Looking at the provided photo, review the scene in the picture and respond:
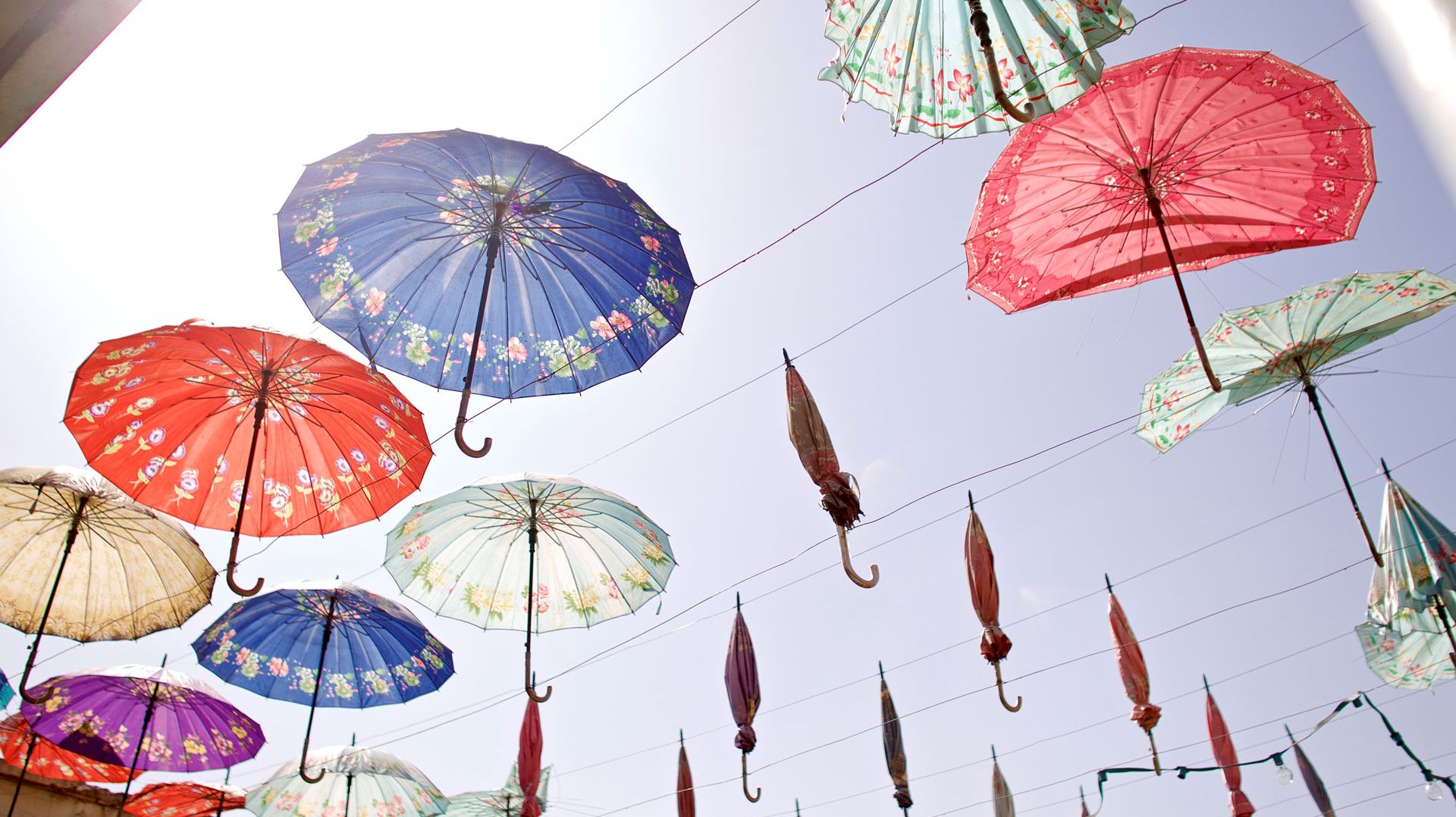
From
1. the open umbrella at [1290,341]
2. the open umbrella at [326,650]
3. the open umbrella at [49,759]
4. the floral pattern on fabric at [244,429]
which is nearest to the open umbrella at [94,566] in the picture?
the open umbrella at [326,650]

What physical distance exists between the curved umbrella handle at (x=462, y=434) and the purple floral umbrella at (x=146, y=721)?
18.3 ft

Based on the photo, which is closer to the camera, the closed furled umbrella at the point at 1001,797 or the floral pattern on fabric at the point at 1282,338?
the floral pattern on fabric at the point at 1282,338

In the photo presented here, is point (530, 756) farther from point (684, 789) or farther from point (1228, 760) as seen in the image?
point (1228, 760)

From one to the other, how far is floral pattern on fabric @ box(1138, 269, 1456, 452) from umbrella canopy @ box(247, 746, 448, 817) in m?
7.95

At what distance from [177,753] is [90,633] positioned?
2.04 metres

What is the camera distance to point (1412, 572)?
25.5ft

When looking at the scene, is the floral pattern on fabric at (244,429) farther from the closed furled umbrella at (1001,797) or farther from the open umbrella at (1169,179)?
the closed furled umbrella at (1001,797)

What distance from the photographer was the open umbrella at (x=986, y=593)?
20.0 ft

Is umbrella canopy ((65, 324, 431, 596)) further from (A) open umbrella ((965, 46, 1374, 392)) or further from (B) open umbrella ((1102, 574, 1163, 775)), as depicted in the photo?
(B) open umbrella ((1102, 574, 1163, 775))

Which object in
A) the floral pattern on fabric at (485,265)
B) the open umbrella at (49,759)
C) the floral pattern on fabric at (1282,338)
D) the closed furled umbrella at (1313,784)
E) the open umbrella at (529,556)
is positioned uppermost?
the floral pattern on fabric at (485,265)

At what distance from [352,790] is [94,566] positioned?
4.33 meters

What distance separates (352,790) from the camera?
9.73 m

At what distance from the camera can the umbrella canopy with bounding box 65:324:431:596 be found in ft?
17.6

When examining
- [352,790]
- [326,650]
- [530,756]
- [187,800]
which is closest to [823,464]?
[326,650]
